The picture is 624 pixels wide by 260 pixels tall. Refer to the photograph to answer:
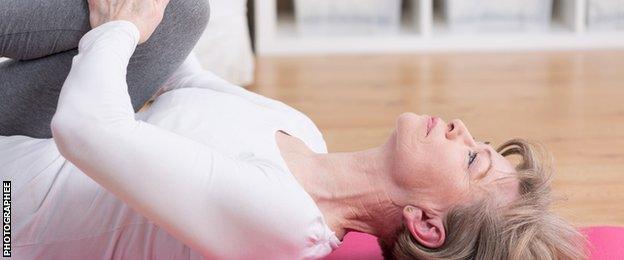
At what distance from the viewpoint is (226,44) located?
3326 millimetres

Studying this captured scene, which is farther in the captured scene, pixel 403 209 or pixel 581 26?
pixel 581 26

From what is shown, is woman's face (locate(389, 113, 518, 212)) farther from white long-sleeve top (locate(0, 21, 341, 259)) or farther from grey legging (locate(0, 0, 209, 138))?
grey legging (locate(0, 0, 209, 138))

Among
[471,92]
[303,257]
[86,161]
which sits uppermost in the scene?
[86,161]

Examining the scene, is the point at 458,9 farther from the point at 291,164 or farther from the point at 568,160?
the point at 291,164

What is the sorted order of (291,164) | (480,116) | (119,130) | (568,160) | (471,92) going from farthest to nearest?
(471,92) → (480,116) → (568,160) → (291,164) → (119,130)

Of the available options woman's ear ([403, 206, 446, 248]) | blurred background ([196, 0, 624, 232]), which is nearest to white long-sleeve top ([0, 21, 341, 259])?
woman's ear ([403, 206, 446, 248])

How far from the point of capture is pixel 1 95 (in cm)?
177

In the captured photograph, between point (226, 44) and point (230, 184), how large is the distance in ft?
6.19

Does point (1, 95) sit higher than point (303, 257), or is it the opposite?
point (1, 95)

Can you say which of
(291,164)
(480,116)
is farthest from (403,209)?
(480,116)

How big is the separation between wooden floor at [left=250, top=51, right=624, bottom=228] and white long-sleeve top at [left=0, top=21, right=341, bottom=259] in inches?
35.5

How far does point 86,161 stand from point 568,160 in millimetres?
1535

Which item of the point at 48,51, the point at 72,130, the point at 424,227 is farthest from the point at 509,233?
the point at 48,51

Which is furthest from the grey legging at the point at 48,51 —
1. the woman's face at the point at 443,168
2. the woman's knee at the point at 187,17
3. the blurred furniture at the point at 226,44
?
the blurred furniture at the point at 226,44
